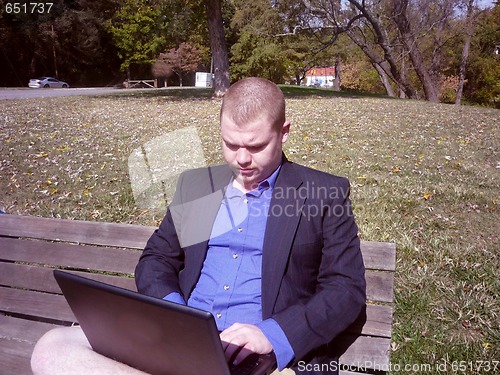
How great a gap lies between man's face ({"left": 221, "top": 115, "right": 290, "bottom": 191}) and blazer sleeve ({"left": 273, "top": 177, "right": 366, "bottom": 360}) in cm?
29

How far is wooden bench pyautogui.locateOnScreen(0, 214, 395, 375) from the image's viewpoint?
2484mm

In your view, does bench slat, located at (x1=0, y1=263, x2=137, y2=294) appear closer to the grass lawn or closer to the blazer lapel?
the blazer lapel

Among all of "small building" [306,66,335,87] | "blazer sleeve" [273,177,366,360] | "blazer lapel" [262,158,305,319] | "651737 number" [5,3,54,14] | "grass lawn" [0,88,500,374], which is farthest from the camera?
"small building" [306,66,335,87]

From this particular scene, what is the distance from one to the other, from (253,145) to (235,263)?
21.8 inches

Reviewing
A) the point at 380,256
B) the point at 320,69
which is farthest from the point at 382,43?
the point at 320,69

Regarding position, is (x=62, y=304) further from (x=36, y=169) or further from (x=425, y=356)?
(x=36, y=169)

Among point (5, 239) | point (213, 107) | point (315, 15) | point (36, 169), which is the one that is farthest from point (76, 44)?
point (5, 239)

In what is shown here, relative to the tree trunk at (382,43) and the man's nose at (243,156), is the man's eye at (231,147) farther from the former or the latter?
the tree trunk at (382,43)

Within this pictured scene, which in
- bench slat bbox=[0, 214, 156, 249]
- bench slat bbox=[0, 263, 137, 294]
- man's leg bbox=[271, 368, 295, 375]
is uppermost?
bench slat bbox=[0, 214, 156, 249]

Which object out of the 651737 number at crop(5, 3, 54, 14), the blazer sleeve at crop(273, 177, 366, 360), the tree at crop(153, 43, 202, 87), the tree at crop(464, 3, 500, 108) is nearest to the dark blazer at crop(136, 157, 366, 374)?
the blazer sleeve at crop(273, 177, 366, 360)

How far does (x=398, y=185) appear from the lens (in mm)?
5660

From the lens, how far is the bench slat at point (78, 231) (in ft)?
8.39

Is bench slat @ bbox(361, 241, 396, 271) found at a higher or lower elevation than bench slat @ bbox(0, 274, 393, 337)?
higher

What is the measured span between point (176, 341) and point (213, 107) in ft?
40.6
